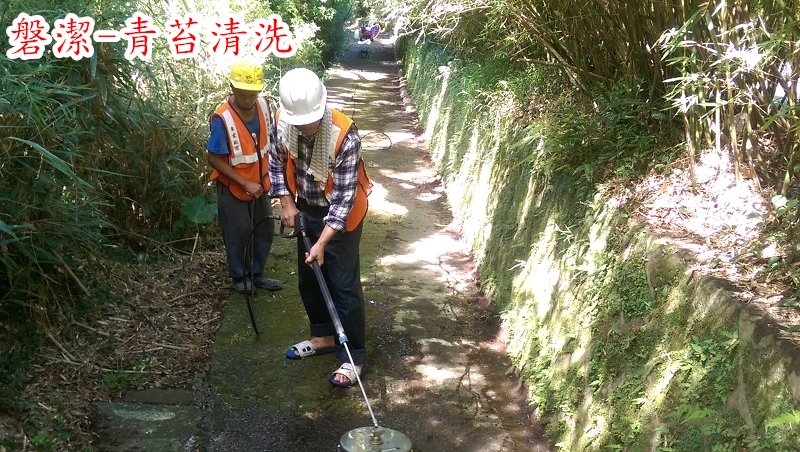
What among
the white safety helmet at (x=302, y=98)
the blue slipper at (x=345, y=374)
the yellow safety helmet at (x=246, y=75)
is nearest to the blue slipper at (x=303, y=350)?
A: the blue slipper at (x=345, y=374)

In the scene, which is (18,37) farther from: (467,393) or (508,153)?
(508,153)

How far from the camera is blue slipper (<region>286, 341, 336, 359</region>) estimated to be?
A: 15.1ft

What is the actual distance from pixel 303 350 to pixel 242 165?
1.45 m

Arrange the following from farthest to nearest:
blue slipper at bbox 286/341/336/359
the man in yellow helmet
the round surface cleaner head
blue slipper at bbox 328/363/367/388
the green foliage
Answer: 1. the man in yellow helmet
2. blue slipper at bbox 286/341/336/359
3. blue slipper at bbox 328/363/367/388
4. the round surface cleaner head
5. the green foliage

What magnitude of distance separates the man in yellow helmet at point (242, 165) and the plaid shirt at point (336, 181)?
712mm

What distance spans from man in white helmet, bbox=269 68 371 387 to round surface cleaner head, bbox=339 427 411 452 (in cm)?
103

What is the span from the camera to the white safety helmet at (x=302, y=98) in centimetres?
375

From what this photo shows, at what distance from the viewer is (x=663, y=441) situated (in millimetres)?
2713

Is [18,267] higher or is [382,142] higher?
[18,267]

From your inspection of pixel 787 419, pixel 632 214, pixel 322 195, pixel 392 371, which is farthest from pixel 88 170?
pixel 787 419

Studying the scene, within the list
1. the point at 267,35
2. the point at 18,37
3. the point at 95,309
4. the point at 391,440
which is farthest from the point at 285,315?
the point at 267,35

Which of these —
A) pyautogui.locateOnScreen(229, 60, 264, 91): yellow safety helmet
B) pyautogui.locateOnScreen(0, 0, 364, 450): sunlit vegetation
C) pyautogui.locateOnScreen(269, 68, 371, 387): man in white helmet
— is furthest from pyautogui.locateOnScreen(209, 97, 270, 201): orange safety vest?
pyautogui.locateOnScreen(269, 68, 371, 387): man in white helmet

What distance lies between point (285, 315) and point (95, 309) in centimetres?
134

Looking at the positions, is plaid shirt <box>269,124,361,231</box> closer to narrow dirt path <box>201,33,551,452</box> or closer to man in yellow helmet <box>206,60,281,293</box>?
man in yellow helmet <box>206,60,281,293</box>
